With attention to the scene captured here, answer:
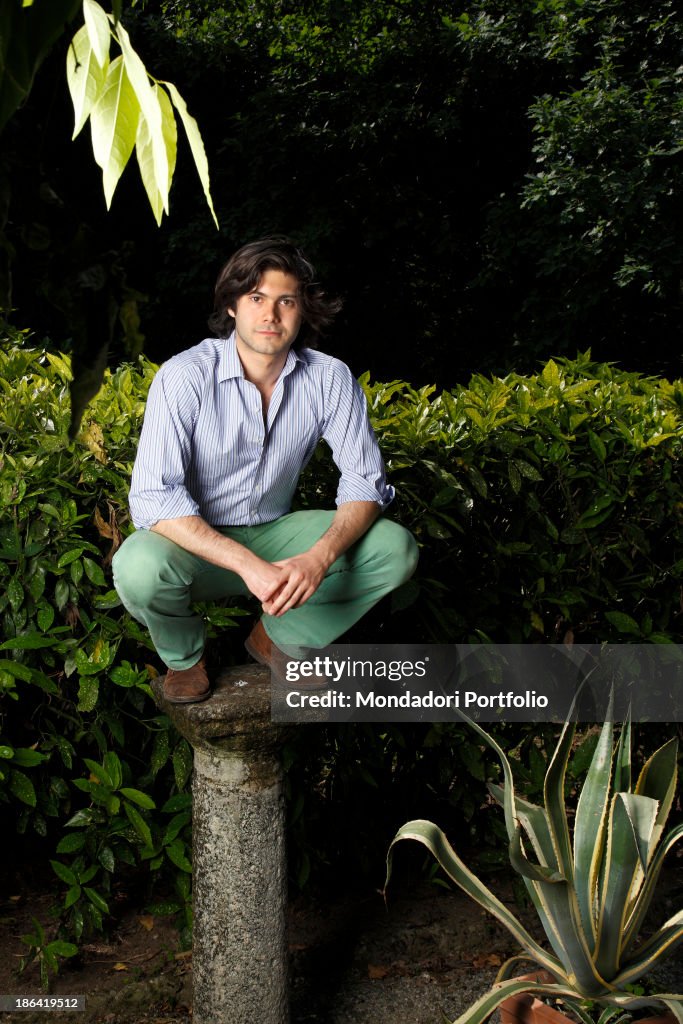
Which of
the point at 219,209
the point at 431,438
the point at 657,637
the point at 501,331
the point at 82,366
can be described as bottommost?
the point at 657,637

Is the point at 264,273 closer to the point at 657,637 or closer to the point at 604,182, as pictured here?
the point at 657,637

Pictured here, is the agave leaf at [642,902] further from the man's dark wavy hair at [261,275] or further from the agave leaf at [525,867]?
the man's dark wavy hair at [261,275]

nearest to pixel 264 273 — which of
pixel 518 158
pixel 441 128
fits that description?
pixel 441 128

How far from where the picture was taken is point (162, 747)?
2.95 m

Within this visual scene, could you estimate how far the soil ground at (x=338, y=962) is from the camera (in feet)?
9.34

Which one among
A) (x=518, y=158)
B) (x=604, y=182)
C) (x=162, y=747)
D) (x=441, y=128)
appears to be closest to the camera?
(x=162, y=747)

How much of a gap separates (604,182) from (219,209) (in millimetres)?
3617

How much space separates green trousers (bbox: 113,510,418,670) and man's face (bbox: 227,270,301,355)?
0.44 meters

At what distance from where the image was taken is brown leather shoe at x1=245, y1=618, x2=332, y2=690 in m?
2.51

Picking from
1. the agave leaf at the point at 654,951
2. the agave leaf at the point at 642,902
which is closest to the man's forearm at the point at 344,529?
the agave leaf at the point at 642,902

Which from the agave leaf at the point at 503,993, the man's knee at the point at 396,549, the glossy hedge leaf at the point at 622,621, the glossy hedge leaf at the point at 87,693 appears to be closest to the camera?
the agave leaf at the point at 503,993

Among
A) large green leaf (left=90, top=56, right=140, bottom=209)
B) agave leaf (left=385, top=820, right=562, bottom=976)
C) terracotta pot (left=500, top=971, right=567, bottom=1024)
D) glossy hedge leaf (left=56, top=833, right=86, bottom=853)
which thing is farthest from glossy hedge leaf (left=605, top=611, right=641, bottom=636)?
large green leaf (left=90, top=56, right=140, bottom=209)

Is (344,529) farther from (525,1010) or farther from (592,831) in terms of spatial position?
(525,1010)

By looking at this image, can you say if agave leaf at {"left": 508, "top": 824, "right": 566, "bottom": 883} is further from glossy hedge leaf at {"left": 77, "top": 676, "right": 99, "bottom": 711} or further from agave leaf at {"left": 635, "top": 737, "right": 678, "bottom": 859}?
glossy hedge leaf at {"left": 77, "top": 676, "right": 99, "bottom": 711}
